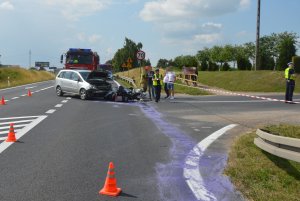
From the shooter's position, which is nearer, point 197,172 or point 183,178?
point 183,178

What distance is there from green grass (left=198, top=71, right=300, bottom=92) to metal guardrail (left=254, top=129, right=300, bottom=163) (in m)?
26.5

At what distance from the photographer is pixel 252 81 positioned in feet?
119

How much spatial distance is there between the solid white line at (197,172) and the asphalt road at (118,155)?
15 mm

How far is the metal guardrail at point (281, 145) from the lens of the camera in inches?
244

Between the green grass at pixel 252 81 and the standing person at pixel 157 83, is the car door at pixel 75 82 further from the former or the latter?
the green grass at pixel 252 81

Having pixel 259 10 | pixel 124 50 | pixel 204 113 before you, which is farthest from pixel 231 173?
pixel 124 50

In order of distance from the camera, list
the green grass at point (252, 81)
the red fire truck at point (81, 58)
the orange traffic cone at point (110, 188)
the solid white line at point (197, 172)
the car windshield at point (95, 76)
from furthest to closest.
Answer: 1. the green grass at point (252, 81)
2. the red fire truck at point (81, 58)
3. the car windshield at point (95, 76)
4. the solid white line at point (197, 172)
5. the orange traffic cone at point (110, 188)

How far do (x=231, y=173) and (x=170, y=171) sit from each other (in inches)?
37.1

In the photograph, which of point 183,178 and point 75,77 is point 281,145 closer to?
point 183,178

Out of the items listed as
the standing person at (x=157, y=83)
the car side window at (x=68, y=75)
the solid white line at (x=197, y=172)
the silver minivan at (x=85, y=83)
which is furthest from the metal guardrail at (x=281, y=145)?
the car side window at (x=68, y=75)

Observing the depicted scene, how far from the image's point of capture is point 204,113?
16.7m

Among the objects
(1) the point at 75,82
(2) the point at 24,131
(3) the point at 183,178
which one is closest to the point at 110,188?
(3) the point at 183,178

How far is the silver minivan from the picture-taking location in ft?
77.2

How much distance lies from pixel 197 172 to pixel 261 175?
973 mm
